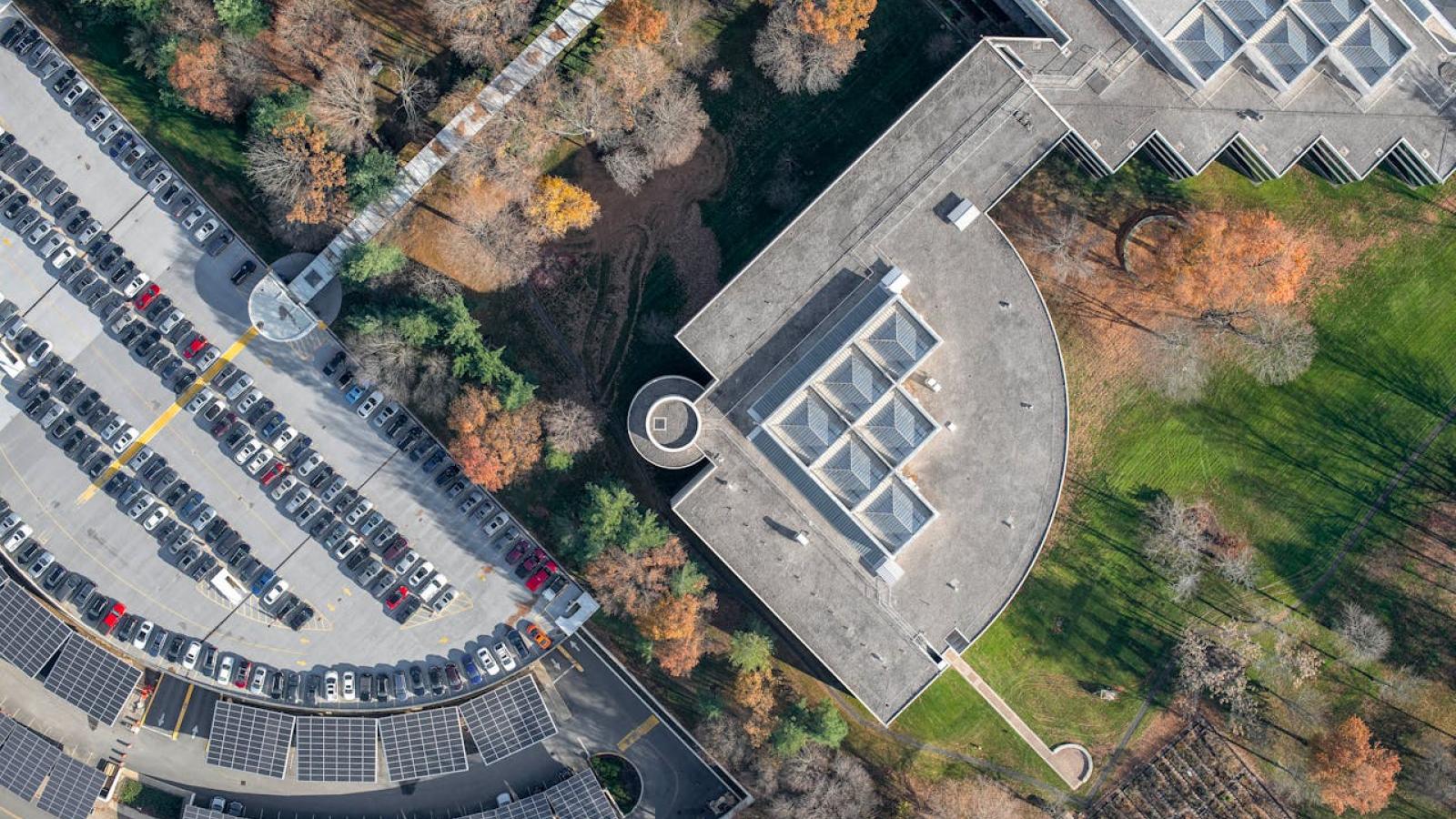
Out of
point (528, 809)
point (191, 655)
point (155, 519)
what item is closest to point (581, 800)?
point (528, 809)

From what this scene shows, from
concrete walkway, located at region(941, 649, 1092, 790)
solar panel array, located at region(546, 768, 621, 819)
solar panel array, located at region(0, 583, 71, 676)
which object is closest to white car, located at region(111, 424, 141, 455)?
solar panel array, located at region(0, 583, 71, 676)

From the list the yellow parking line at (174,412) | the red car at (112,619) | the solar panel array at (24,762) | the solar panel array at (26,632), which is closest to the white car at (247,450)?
the yellow parking line at (174,412)

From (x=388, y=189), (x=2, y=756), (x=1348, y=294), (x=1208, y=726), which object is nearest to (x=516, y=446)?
(x=388, y=189)

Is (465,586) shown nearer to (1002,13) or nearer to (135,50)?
(135,50)

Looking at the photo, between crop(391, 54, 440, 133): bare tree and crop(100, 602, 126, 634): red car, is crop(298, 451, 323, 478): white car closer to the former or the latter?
crop(100, 602, 126, 634): red car

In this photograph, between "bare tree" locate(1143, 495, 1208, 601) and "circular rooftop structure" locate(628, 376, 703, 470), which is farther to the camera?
"bare tree" locate(1143, 495, 1208, 601)

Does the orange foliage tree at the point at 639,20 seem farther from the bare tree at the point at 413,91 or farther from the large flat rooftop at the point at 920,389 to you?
the large flat rooftop at the point at 920,389
